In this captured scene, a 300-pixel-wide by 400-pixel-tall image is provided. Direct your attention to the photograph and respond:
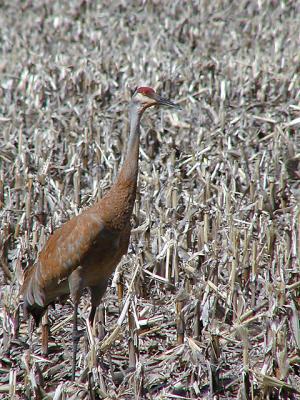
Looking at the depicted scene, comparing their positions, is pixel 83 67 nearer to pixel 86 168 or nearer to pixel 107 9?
pixel 86 168

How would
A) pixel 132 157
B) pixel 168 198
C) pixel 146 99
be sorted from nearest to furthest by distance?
pixel 132 157 < pixel 146 99 < pixel 168 198

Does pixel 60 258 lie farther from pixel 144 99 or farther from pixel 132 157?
pixel 144 99

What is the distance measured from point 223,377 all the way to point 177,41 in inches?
267

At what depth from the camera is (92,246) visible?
4.61 m

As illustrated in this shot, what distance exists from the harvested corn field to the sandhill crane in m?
0.15

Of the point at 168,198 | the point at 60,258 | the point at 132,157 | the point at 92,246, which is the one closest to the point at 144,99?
the point at 132,157

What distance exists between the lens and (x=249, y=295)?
528cm

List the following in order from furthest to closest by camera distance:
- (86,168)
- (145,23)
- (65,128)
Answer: (145,23)
(65,128)
(86,168)

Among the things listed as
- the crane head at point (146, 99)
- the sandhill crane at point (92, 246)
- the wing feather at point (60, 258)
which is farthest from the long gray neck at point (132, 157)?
the wing feather at point (60, 258)

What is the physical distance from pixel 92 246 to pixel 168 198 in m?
1.66

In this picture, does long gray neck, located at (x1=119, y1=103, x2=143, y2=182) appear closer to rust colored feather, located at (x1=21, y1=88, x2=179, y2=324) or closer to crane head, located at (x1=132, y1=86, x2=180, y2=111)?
rust colored feather, located at (x1=21, y1=88, x2=179, y2=324)

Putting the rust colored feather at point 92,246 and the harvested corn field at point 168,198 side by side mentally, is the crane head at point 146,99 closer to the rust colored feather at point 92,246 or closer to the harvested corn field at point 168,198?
the rust colored feather at point 92,246

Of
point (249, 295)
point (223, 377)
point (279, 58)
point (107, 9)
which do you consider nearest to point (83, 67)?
point (279, 58)

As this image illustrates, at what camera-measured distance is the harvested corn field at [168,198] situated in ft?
14.8
